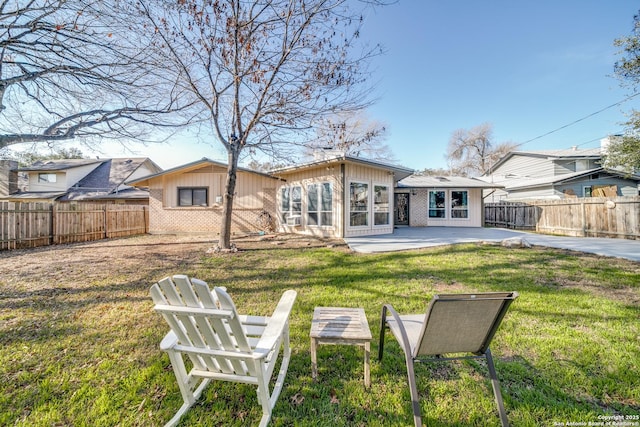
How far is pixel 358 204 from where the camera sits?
10.7 m

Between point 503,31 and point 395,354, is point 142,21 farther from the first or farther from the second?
point 503,31

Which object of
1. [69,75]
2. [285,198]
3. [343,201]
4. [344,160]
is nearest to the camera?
[69,75]

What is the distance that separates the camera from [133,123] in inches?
260

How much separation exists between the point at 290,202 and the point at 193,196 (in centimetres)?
516

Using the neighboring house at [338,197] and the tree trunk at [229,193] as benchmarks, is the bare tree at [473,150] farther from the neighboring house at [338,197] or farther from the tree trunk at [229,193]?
the tree trunk at [229,193]

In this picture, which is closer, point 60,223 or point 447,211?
point 60,223

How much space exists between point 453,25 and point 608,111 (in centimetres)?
1023

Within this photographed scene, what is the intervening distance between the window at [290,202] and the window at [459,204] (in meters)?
9.49

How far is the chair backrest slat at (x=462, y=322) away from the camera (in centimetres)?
169

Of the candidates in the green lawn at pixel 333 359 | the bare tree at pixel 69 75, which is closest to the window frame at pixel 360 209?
the green lawn at pixel 333 359

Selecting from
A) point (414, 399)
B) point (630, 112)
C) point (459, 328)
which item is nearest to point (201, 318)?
point (414, 399)

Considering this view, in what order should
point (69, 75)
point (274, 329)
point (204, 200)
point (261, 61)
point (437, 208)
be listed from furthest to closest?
1. point (437, 208)
2. point (204, 200)
3. point (261, 61)
4. point (69, 75)
5. point (274, 329)

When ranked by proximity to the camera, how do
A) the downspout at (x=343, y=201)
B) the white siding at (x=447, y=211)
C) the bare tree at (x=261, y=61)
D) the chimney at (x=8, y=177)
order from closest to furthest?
the bare tree at (x=261, y=61)
the downspout at (x=343, y=201)
the white siding at (x=447, y=211)
the chimney at (x=8, y=177)

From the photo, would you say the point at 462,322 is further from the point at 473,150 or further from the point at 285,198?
the point at 473,150
